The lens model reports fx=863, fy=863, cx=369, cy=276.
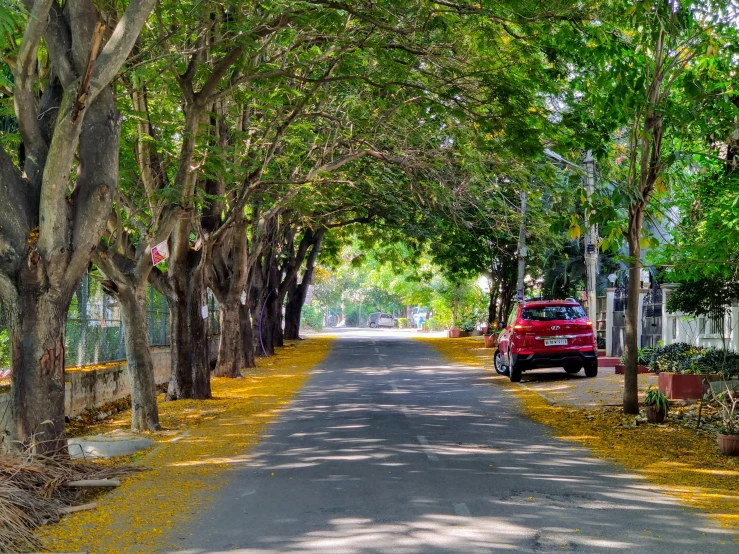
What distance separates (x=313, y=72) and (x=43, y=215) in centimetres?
831

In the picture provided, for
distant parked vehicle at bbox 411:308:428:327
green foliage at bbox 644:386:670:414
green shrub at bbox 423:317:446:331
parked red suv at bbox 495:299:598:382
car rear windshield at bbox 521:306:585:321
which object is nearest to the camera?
green foliage at bbox 644:386:670:414

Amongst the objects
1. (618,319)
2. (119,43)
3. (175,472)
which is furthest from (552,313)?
(119,43)

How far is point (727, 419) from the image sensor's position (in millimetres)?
11031

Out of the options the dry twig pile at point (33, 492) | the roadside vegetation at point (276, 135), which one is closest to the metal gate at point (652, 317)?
the roadside vegetation at point (276, 135)

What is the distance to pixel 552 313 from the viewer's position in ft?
71.7

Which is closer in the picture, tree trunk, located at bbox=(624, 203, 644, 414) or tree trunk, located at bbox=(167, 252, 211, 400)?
tree trunk, located at bbox=(624, 203, 644, 414)

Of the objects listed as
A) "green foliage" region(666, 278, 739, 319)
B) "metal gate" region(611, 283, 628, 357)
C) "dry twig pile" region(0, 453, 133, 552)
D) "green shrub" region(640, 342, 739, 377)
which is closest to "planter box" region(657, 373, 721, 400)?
"green shrub" region(640, 342, 739, 377)

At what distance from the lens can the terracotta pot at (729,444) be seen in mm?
10781

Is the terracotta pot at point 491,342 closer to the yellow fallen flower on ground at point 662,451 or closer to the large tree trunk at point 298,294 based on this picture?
the large tree trunk at point 298,294

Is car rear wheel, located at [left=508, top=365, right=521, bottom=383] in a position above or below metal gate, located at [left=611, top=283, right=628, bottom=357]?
below

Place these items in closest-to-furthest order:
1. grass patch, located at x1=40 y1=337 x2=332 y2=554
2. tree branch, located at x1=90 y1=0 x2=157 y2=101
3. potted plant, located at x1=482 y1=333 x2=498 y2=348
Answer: grass patch, located at x1=40 y1=337 x2=332 y2=554 → tree branch, located at x1=90 y1=0 x2=157 y2=101 → potted plant, located at x1=482 y1=333 x2=498 y2=348

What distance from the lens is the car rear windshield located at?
71.2 feet

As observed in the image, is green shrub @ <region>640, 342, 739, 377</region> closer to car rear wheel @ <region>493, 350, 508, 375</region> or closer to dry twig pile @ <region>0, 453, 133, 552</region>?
car rear wheel @ <region>493, 350, 508, 375</region>

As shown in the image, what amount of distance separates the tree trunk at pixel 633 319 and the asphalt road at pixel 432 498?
2041mm
